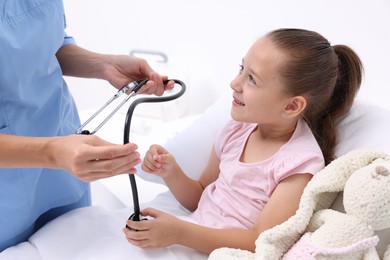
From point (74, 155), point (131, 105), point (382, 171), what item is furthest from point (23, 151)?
point (382, 171)

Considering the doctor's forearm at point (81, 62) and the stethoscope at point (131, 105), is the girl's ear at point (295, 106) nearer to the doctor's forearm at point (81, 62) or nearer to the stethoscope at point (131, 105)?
the stethoscope at point (131, 105)

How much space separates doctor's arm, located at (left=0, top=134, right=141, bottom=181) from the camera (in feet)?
2.42

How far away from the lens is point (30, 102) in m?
0.96

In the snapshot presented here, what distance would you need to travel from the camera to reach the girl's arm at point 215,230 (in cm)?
94

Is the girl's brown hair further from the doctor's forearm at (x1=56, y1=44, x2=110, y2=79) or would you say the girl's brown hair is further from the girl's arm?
the doctor's forearm at (x1=56, y1=44, x2=110, y2=79)

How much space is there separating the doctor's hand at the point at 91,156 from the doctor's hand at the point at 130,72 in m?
0.36

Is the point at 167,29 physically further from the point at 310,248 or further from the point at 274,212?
the point at 310,248

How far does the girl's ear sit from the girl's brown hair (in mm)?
14

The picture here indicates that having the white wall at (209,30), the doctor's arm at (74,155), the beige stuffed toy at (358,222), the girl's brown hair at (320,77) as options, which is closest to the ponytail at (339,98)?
the girl's brown hair at (320,77)

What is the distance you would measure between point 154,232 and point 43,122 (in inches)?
14.9

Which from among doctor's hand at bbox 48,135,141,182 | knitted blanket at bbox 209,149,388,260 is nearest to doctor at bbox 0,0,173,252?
doctor's hand at bbox 48,135,141,182

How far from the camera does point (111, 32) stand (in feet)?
7.74

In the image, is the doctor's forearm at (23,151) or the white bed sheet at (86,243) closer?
the doctor's forearm at (23,151)

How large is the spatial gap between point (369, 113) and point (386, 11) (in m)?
0.40
